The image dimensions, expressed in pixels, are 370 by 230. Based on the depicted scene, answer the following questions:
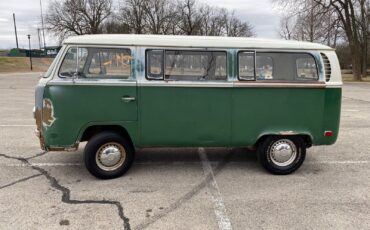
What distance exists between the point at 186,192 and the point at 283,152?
1767 mm

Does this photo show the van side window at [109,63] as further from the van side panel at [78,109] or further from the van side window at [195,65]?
the van side window at [195,65]

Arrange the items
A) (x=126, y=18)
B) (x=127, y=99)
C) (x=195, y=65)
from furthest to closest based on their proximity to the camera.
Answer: (x=126, y=18) → (x=195, y=65) → (x=127, y=99)

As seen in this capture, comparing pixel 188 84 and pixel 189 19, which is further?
pixel 189 19

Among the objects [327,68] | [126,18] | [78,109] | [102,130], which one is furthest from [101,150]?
[126,18]

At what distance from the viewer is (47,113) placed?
4.53 meters

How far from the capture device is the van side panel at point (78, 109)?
4484mm

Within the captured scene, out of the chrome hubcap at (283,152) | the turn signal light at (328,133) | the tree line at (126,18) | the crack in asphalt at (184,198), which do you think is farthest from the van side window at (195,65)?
the tree line at (126,18)

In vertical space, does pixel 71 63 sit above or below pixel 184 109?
above

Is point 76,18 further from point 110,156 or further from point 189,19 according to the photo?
point 110,156

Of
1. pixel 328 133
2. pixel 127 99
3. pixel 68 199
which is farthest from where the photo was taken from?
pixel 328 133

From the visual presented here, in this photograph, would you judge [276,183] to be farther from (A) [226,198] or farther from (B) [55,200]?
(B) [55,200]

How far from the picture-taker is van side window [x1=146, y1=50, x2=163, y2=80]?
4.61m

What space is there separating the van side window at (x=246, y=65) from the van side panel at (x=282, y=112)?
204 mm

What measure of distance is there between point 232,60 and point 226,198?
6.62 ft
